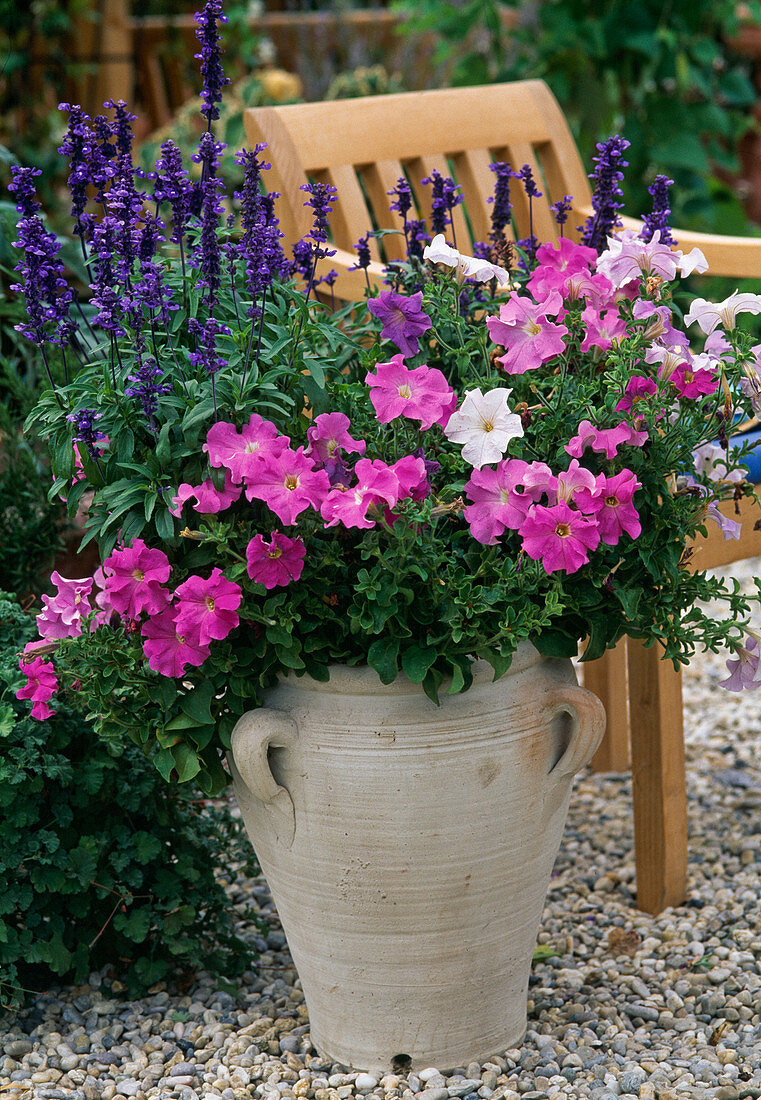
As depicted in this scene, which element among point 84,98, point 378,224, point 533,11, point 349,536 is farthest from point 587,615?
point 84,98

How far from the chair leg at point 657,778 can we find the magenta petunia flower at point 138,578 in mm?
760

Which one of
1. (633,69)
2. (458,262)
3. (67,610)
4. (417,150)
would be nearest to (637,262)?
(458,262)

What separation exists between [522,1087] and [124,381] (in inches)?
36.6

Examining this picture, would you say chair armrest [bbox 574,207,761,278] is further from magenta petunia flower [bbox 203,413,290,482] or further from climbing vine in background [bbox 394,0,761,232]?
climbing vine in background [bbox 394,0,761,232]

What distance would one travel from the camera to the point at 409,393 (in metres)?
1.25

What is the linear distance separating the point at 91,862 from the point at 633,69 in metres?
3.09

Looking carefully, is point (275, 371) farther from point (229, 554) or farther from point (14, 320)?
point (14, 320)

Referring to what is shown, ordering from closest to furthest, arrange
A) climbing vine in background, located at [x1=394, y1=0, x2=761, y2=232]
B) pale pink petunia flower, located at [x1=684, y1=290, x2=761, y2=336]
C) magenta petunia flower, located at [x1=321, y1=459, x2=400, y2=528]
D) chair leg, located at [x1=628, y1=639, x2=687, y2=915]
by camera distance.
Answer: magenta petunia flower, located at [x1=321, y1=459, x2=400, y2=528] → pale pink petunia flower, located at [x1=684, y1=290, x2=761, y2=336] → chair leg, located at [x1=628, y1=639, x2=687, y2=915] → climbing vine in background, located at [x1=394, y1=0, x2=761, y2=232]

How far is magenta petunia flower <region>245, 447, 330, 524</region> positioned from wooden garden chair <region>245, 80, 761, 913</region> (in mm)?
517

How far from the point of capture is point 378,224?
83.9 inches

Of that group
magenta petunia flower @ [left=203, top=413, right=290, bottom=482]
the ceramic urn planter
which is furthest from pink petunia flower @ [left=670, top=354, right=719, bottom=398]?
magenta petunia flower @ [left=203, top=413, right=290, bottom=482]

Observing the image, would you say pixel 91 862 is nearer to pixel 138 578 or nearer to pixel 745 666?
pixel 138 578

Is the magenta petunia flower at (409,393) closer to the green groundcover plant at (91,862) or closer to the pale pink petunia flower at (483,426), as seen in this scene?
the pale pink petunia flower at (483,426)

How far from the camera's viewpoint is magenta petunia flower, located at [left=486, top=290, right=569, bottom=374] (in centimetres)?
128
